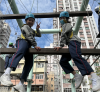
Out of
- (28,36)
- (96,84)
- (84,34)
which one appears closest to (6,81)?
(28,36)

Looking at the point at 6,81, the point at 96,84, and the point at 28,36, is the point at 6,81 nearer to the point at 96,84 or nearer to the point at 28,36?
the point at 28,36

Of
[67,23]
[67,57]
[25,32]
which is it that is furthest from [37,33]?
[67,57]

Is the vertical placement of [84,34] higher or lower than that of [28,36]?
higher

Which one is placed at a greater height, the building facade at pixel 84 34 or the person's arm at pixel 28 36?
the building facade at pixel 84 34

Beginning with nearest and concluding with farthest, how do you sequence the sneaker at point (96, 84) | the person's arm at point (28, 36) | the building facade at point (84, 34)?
the sneaker at point (96, 84) → the person's arm at point (28, 36) → the building facade at point (84, 34)

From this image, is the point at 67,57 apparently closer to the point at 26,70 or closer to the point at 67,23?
the point at 67,23

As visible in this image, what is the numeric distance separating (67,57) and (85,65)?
0.42m

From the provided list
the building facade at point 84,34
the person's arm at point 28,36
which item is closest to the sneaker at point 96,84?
the person's arm at point 28,36

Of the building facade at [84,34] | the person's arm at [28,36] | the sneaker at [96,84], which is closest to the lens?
the sneaker at [96,84]

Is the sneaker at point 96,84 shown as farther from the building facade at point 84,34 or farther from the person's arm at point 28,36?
the building facade at point 84,34

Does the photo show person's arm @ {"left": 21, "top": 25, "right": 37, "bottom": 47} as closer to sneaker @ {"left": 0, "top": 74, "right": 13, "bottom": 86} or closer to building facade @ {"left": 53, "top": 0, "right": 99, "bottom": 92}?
sneaker @ {"left": 0, "top": 74, "right": 13, "bottom": 86}

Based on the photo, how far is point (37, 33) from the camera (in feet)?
7.24

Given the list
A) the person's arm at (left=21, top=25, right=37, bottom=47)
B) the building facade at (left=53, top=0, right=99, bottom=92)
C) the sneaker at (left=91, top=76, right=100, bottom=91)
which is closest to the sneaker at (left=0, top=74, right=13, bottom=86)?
the person's arm at (left=21, top=25, right=37, bottom=47)

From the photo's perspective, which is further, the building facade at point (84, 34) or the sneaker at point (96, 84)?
the building facade at point (84, 34)
